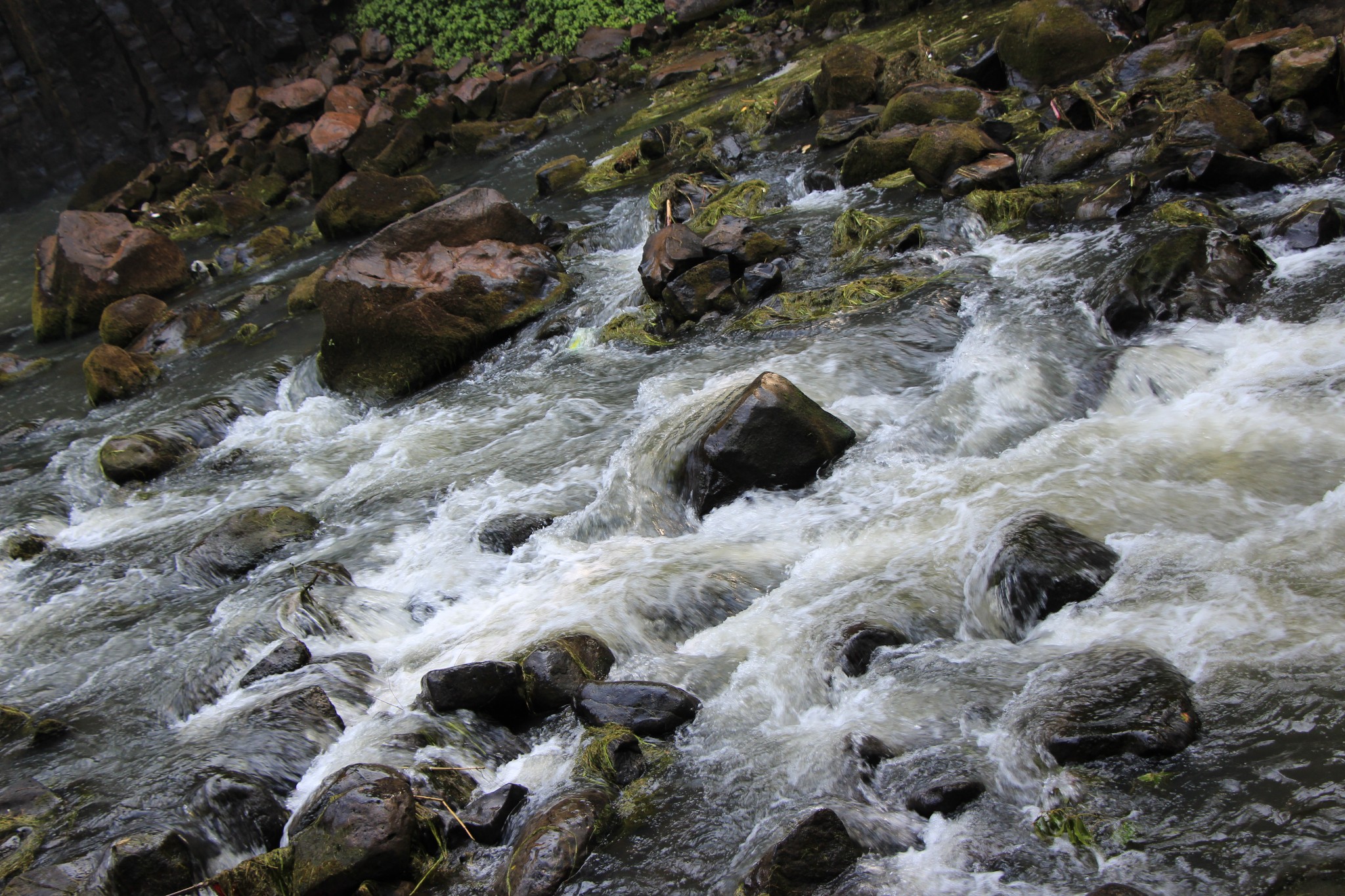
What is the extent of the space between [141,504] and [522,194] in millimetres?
7264

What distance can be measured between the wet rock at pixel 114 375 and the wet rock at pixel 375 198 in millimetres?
3617

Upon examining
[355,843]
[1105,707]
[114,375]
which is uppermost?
[114,375]

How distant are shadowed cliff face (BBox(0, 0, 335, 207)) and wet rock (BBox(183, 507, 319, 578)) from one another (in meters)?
19.9

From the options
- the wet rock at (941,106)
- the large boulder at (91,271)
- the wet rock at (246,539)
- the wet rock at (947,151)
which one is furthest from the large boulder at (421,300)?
the large boulder at (91,271)

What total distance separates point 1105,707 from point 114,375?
34.7 ft

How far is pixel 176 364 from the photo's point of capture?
11.0 metres

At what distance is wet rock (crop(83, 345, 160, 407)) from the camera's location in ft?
34.1

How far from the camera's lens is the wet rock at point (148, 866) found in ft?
12.0

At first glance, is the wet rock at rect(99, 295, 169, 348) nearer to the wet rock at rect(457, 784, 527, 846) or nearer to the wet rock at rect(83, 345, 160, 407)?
the wet rock at rect(83, 345, 160, 407)

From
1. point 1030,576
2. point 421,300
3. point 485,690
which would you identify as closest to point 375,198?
point 421,300

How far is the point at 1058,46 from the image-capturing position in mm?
10117

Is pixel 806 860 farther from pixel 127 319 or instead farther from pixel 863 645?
pixel 127 319

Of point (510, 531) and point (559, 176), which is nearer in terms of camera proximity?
point (510, 531)

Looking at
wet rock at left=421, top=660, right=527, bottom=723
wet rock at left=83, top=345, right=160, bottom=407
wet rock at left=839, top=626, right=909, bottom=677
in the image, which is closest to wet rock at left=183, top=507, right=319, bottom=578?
wet rock at left=421, top=660, right=527, bottom=723
